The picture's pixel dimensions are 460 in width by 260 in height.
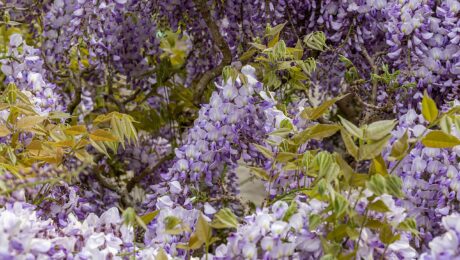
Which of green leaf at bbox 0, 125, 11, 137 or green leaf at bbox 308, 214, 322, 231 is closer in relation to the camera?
green leaf at bbox 308, 214, 322, 231

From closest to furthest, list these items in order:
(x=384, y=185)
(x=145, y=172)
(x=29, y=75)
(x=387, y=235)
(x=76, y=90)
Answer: (x=384, y=185) < (x=387, y=235) < (x=29, y=75) < (x=76, y=90) < (x=145, y=172)

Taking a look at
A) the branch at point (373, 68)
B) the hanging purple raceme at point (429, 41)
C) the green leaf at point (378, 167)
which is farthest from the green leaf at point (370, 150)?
the branch at point (373, 68)

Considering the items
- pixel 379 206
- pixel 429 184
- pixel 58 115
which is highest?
pixel 58 115

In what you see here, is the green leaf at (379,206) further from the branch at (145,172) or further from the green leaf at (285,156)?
the branch at (145,172)

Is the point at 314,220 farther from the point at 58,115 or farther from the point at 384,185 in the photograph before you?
the point at 58,115

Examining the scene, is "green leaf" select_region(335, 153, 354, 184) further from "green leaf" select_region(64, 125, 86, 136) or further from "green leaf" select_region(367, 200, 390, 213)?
"green leaf" select_region(64, 125, 86, 136)

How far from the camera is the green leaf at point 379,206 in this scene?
48.7 inches

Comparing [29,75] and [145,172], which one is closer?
[29,75]

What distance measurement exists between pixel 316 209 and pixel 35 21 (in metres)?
1.91

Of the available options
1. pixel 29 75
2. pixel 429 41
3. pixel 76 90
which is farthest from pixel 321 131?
pixel 76 90

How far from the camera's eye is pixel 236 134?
1.76 meters

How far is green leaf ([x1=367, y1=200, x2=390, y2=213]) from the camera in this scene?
124 centimetres

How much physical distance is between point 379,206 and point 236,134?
1.91ft

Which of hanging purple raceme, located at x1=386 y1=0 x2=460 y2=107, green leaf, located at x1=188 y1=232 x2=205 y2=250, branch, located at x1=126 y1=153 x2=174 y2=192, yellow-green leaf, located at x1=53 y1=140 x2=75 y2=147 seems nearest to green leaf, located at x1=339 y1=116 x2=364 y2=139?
green leaf, located at x1=188 y1=232 x2=205 y2=250
